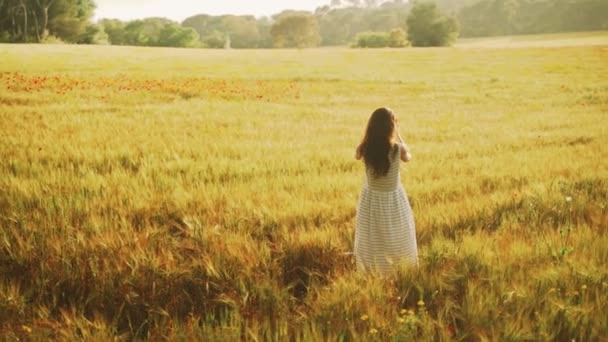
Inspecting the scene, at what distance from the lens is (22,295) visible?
9.27 ft

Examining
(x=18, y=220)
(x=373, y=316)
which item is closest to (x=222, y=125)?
(x=18, y=220)

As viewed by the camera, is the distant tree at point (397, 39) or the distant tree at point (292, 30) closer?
the distant tree at point (397, 39)

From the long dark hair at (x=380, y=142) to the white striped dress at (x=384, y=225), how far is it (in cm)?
5

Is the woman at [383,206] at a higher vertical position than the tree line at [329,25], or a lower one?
lower

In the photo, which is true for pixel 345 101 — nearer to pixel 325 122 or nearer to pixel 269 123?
pixel 325 122

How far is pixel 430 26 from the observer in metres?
73.9

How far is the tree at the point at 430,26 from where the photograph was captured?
240 ft

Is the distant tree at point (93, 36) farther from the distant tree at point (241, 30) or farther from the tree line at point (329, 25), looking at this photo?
the distant tree at point (241, 30)

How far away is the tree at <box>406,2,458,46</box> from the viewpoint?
240 feet

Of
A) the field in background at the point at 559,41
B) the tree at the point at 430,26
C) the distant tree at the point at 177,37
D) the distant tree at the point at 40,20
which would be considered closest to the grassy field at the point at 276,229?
the field in background at the point at 559,41

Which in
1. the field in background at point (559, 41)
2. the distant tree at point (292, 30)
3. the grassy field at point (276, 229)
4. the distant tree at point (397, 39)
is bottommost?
the grassy field at point (276, 229)

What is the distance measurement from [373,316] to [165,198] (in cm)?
318

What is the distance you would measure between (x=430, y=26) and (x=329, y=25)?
40607mm

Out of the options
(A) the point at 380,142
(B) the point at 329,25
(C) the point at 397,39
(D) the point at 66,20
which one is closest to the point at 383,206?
(A) the point at 380,142
